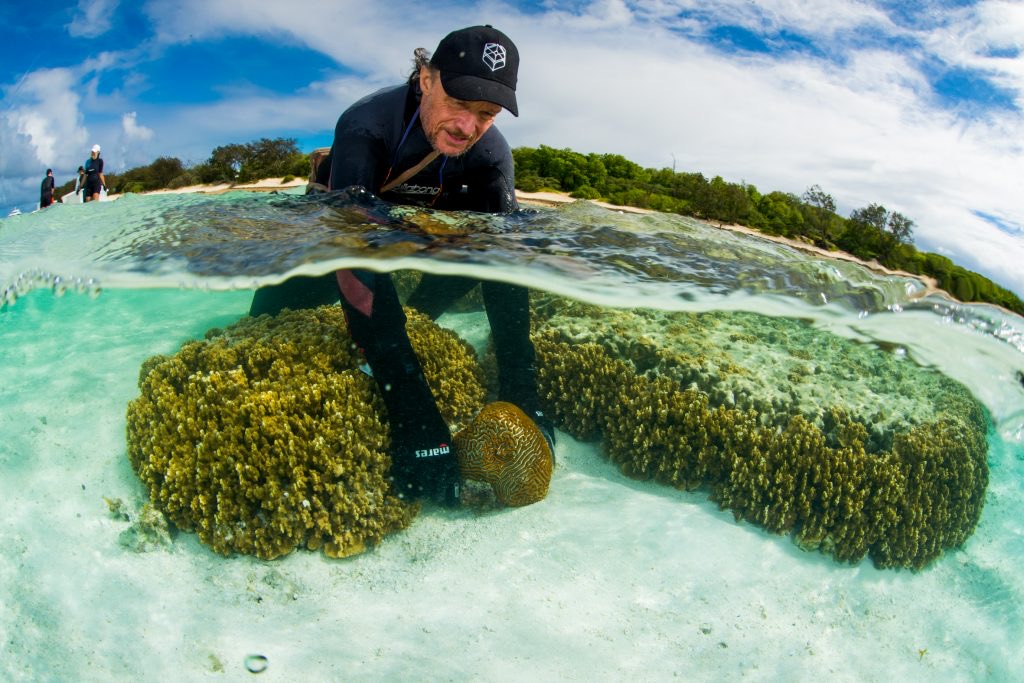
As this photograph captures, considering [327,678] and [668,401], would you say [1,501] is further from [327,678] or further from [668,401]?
[668,401]

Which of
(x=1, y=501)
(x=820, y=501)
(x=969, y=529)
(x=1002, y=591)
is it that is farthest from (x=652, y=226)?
(x=1, y=501)

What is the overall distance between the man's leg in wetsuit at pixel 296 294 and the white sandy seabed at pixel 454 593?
96 cm

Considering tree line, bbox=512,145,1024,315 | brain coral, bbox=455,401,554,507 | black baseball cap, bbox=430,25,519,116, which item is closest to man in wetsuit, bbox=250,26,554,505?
black baseball cap, bbox=430,25,519,116

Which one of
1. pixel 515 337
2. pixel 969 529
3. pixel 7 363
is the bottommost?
pixel 969 529

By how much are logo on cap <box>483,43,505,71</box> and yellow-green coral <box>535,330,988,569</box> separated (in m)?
2.94

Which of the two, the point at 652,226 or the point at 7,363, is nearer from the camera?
the point at 7,363

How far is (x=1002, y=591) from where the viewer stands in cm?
563

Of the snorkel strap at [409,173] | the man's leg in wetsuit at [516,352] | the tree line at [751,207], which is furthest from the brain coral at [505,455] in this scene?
the tree line at [751,207]

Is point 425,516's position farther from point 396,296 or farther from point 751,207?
point 751,207

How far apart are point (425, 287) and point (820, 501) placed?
4.69 metres

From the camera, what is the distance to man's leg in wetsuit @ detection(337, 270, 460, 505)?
459 centimetres

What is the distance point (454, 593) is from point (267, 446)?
189 centimetres

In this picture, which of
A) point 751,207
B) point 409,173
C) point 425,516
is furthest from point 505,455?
point 751,207

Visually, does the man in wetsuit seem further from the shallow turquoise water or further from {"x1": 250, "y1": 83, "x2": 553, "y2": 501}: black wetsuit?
the shallow turquoise water
